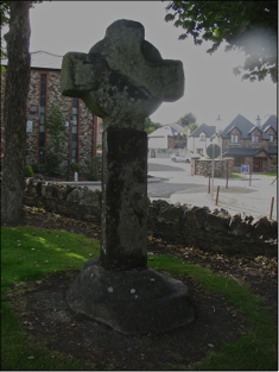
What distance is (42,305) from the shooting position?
11.8 feet

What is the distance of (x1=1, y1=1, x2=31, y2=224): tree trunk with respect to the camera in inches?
288

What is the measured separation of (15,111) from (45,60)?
22408mm

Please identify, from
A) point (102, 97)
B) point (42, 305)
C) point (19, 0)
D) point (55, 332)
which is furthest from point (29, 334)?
point (19, 0)

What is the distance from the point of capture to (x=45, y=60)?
28000mm

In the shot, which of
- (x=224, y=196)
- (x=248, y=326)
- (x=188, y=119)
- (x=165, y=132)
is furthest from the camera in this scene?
(x=188, y=119)

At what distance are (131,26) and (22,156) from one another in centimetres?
467

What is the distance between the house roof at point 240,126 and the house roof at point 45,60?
126ft

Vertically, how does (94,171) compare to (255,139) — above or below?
below

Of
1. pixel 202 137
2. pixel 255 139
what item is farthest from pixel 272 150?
pixel 202 137

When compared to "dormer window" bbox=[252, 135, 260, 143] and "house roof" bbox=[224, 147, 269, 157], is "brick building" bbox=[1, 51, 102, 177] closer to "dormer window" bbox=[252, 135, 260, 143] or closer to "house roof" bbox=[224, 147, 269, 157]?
"house roof" bbox=[224, 147, 269, 157]

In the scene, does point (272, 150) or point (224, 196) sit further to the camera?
point (272, 150)

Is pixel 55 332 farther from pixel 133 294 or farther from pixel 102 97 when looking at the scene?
pixel 102 97

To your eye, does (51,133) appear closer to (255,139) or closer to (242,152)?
(242,152)

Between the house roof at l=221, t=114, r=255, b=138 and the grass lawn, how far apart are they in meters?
58.6
